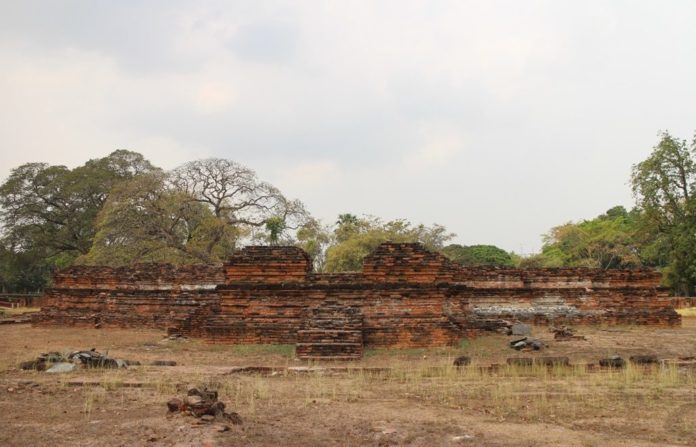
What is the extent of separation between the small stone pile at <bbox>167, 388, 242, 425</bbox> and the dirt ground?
8 centimetres

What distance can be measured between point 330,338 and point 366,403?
13.1 ft

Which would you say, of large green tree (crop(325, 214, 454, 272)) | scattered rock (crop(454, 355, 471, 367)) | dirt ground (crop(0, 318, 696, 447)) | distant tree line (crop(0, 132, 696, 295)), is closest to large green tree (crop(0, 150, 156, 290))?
distant tree line (crop(0, 132, 696, 295))

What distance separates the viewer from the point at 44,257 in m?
36.8

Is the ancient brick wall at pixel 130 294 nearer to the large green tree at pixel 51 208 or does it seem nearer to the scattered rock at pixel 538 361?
the scattered rock at pixel 538 361

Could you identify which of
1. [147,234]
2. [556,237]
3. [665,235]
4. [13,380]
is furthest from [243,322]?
[556,237]

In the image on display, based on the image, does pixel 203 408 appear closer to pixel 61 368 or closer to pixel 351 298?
pixel 61 368

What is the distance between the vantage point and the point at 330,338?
10.4 m

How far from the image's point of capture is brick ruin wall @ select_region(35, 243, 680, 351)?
11914mm

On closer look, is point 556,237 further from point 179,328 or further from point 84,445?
point 84,445

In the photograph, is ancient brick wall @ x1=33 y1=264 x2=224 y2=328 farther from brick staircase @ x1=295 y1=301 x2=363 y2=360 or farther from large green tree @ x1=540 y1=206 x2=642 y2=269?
large green tree @ x1=540 y1=206 x2=642 y2=269

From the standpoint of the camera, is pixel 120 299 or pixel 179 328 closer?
pixel 179 328

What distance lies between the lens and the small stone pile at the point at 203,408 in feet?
17.2

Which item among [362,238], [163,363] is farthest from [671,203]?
[163,363]

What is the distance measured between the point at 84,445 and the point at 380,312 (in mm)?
7830
